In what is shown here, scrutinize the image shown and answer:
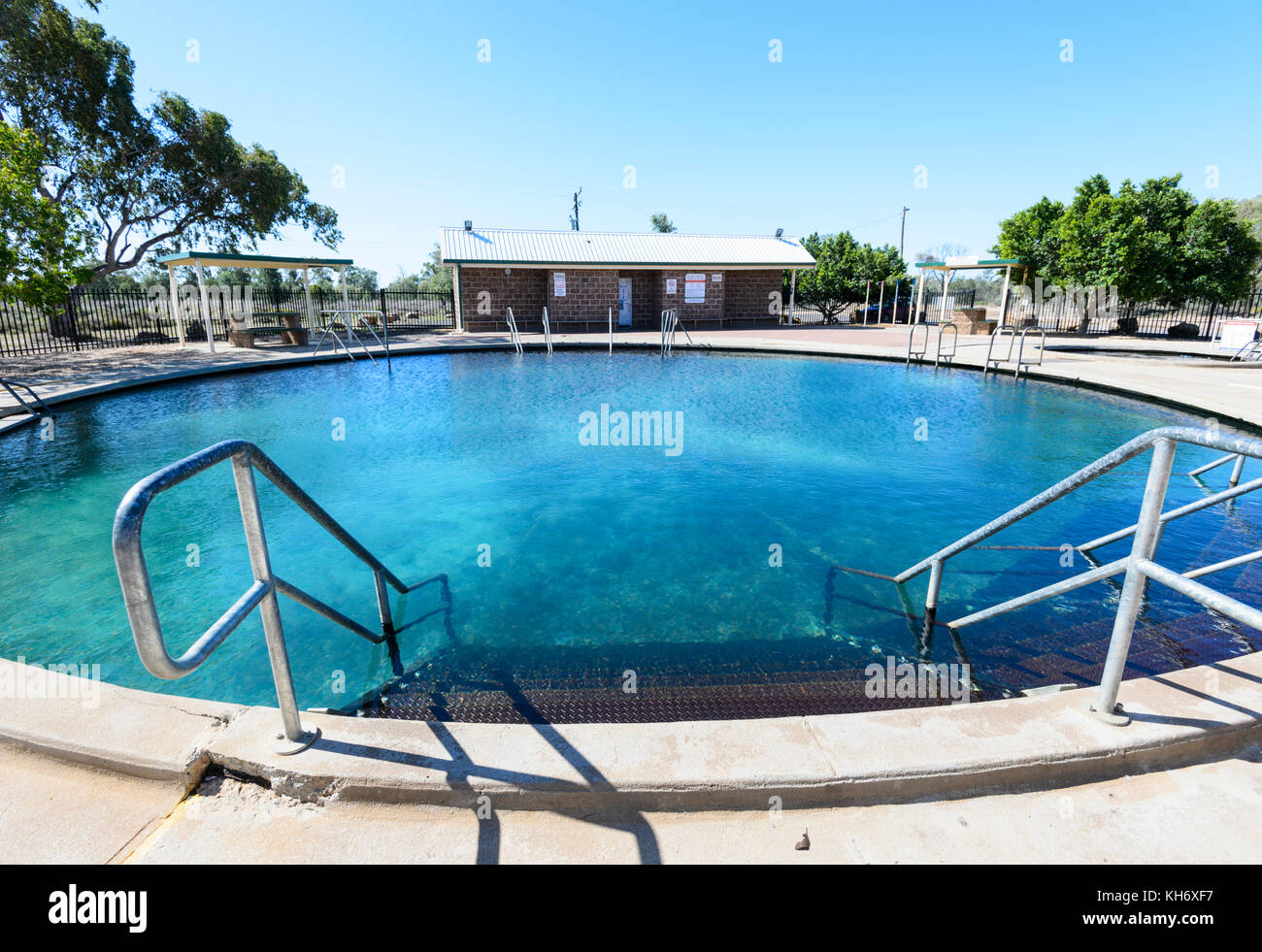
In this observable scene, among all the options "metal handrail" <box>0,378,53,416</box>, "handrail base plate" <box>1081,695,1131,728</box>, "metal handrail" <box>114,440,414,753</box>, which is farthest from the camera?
"metal handrail" <box>0,378,53,416</box>

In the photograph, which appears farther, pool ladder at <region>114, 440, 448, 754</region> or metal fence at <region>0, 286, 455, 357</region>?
metal fence at <region>0, 286, 455, 357</region>

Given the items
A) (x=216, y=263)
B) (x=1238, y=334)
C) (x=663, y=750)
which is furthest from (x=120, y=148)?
(x=1238, y=334)

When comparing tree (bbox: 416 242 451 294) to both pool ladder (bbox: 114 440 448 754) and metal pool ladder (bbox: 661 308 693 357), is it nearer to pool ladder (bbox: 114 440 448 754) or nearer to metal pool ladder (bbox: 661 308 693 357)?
metal pool ladder (bbox: 661 308 693 357)

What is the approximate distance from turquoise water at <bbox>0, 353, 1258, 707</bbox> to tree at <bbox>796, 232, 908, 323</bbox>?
20.6 m

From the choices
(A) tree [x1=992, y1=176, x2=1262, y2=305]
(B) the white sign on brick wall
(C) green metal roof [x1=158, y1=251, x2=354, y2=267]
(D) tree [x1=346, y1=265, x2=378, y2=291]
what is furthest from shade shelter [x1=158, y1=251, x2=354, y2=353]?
(D) tree [x1=346, y1=265, x2=378, y2=291]

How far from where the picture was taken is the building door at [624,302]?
26031 millimetres

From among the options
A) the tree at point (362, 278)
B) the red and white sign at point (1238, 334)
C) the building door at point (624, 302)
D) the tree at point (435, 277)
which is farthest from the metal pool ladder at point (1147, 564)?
the tree at point (362, 278)

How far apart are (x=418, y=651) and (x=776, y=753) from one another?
266cm

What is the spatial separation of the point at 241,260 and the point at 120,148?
6248mm

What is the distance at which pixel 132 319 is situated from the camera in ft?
86.7

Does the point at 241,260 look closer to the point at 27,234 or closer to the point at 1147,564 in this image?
the point at 27,234

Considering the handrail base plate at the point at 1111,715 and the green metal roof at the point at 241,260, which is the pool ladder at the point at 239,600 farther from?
the green metal roof at the point at 241,260

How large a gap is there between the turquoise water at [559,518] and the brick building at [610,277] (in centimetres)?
1339

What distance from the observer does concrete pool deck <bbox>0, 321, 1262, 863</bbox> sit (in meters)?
1.88
